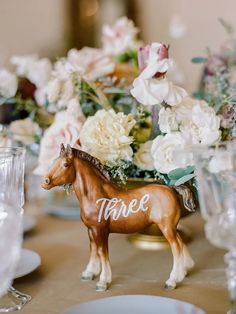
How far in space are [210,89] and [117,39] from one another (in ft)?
1.09

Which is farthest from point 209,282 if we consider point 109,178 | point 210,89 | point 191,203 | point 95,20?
point 95,20

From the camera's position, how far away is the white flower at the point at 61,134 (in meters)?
1.03

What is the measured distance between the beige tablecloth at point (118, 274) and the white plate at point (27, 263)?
2 cm

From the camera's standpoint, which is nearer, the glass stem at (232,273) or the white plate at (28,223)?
the glass stem at (232,273)

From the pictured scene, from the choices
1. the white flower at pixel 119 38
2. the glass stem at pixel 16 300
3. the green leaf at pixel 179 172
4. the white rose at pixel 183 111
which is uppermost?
the white flower at pixel 119 38

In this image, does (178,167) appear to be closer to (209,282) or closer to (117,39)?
(209,282)

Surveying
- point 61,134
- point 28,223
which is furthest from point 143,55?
point 28,223

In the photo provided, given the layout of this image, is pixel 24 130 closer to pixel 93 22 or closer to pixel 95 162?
pixel 95 162

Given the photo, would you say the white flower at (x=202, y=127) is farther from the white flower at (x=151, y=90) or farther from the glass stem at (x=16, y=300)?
the glass stem at (x=16, y=300)

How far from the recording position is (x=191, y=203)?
868 mm

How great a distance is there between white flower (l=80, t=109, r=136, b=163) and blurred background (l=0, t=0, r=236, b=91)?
8.56ft

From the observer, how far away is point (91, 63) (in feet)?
3.96

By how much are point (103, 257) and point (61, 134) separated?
29 cm

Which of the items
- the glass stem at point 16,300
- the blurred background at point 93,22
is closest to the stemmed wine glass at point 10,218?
the glass stem at point 16,300
